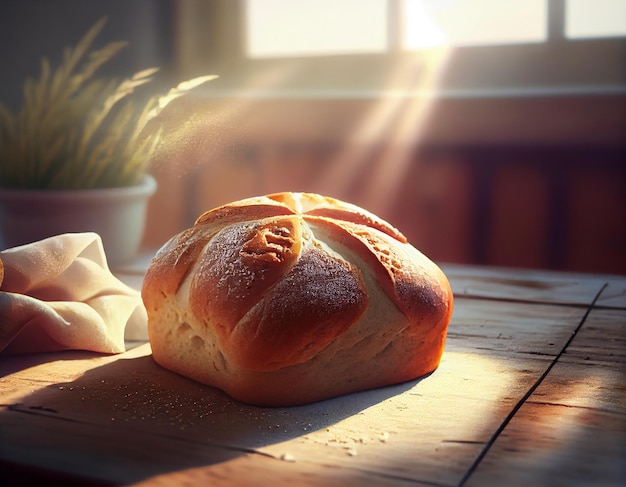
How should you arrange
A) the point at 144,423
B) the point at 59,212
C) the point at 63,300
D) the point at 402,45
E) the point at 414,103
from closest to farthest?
1. the point at 144,423
2. the point at 63,300
3. the point at 59,212
4. the point at 414,103
5. the point at 402,45

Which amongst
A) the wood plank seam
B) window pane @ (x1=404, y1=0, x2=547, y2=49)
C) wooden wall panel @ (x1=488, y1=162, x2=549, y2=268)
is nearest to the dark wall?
window pane @ (x1=404, y1=0, x2=547, y2=49)

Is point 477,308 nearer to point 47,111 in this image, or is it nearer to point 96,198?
point 96,198

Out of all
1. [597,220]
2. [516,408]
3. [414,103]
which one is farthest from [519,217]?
[516,408]

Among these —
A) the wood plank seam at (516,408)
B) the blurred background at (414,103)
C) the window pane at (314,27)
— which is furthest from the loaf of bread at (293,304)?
the window pane at (314,27)

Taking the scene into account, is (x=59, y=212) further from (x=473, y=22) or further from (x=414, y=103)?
(x=473, y=22)

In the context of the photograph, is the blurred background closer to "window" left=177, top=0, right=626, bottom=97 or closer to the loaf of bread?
"window" left=177, top=0, right=626, bottom=97
